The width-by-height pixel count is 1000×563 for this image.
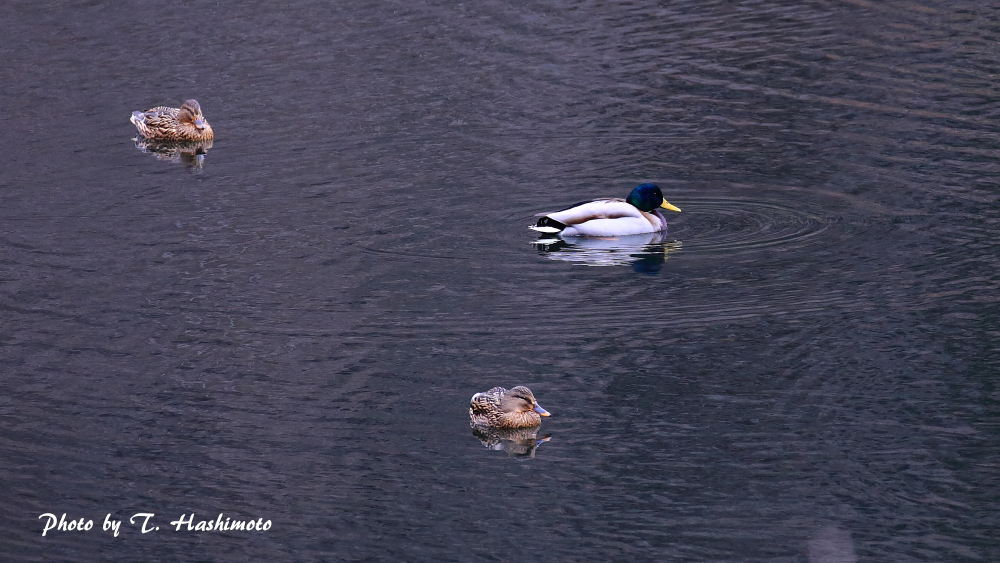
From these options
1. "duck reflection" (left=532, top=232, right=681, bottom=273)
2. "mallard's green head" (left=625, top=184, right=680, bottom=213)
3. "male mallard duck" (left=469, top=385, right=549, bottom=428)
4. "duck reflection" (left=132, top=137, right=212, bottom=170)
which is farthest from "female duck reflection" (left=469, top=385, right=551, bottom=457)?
"duck reflection" (left=132, top=137, right=212, bottom=170)

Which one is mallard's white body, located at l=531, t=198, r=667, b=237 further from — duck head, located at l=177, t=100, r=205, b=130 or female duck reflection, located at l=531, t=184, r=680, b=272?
duck head, located at l=177, t=100, r=205, b=130

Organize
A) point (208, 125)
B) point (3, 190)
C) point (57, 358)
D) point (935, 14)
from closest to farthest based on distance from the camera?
point (57, 358)
point (3, 190)
point (208, 125)
point (935, 14)

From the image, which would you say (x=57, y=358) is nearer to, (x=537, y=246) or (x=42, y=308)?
(x=42, y=308)

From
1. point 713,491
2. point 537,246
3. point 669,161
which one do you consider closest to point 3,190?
point 537,246

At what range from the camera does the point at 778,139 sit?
17359 mm

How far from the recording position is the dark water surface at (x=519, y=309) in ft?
28.3

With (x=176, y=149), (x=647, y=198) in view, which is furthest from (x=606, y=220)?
(x=176, y=149)

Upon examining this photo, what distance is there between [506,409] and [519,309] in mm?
2533

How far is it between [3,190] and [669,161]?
27.7 feet

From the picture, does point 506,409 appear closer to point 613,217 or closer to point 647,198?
point 613,217

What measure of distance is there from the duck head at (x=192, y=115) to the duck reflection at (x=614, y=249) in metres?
7.08

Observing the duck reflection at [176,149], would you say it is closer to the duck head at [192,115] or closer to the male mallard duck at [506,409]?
the duck head at [192,115]

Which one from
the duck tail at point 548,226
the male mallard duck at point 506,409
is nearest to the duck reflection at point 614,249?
the duck tail at point 548,226

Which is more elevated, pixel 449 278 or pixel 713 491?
pixel 449 278
